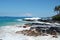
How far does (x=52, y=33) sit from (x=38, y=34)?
7.89ft

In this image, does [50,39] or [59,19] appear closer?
[50,39]

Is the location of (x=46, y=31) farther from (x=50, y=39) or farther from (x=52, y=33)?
(x=50, y=39)

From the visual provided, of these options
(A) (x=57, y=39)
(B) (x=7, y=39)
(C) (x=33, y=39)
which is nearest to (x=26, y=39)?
(C) (x=33, y=39)

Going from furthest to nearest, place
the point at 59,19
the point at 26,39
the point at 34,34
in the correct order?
the point at 59,19 < the point at 34,34 < the point at 26,39

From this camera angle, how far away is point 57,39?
20.8 m

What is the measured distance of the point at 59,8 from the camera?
242 feet

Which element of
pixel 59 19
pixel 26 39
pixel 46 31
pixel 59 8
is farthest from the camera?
pixel 59 8

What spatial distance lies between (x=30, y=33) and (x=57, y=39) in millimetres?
5049

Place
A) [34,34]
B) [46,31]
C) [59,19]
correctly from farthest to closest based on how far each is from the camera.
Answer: [59,19]
[46,31]
[34,34]

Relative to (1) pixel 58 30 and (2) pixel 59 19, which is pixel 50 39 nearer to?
(1) pixel 58 30

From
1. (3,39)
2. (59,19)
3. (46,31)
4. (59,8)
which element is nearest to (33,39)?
(3,39)

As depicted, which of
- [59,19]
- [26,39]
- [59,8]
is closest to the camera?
[26,39]

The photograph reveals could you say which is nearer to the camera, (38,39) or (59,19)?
(38,39)

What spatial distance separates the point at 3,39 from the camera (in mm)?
20781
